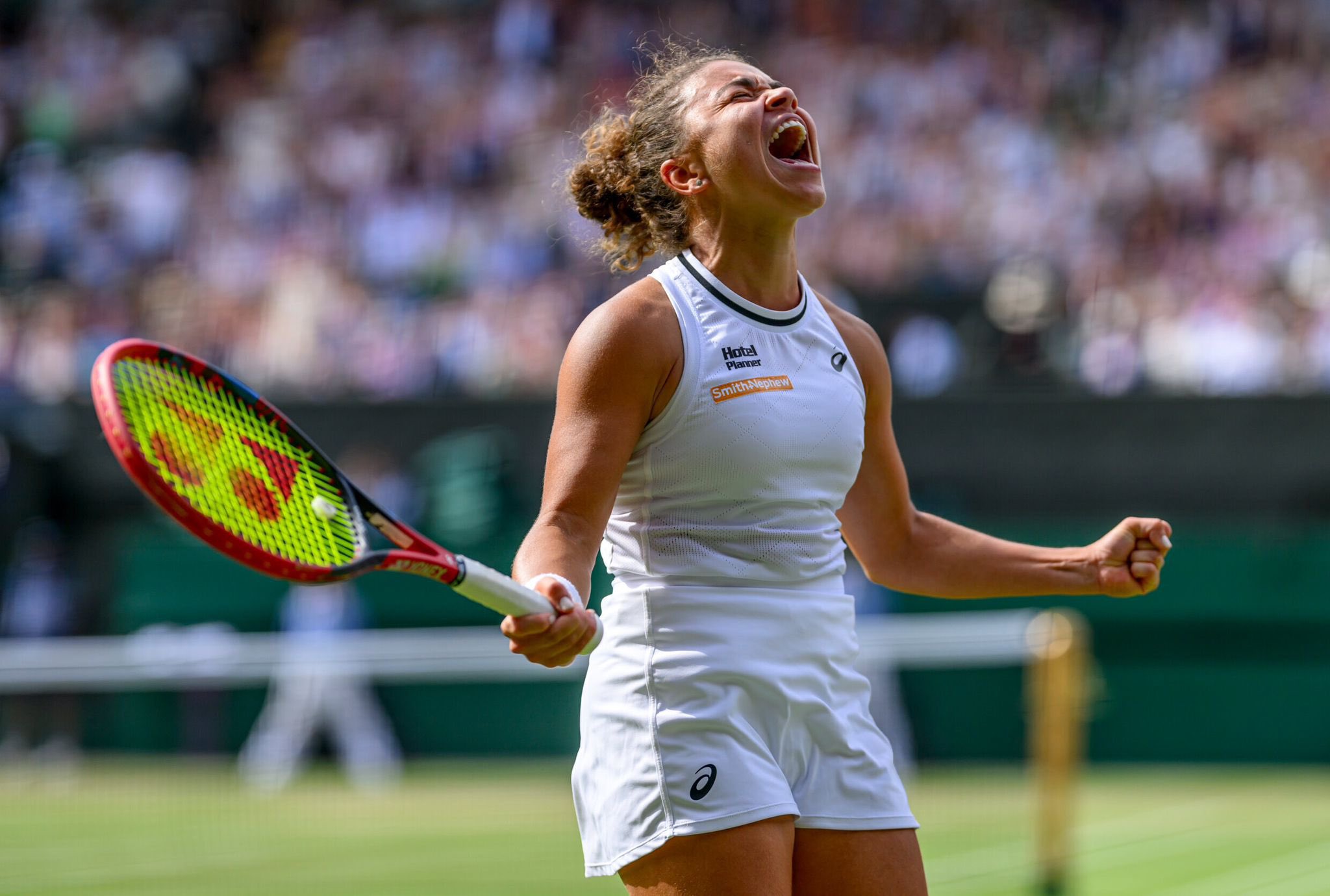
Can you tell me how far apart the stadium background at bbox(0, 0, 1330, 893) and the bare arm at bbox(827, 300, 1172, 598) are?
23.3 ft

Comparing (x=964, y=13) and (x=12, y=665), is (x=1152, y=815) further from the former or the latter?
(x=964, y=13)

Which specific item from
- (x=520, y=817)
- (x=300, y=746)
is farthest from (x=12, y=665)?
(x=520, y=817)

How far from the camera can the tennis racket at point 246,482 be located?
297 cm

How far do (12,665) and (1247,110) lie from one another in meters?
9.99

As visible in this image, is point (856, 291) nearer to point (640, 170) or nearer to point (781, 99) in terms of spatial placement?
point (640, 170)

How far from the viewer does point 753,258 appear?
365cm

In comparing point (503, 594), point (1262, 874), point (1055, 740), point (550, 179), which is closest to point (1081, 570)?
point (503, 594)

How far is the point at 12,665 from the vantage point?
37.3ft

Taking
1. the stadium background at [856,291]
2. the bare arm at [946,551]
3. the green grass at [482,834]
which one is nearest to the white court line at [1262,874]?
the green grass at [482,834]

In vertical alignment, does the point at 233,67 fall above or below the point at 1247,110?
above

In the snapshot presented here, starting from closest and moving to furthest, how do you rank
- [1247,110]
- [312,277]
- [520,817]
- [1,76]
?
[520,817]
[1247,110]
[312,277]
[1,76]

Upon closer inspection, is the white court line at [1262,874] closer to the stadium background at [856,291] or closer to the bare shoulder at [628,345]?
the stadium background at [856,291]

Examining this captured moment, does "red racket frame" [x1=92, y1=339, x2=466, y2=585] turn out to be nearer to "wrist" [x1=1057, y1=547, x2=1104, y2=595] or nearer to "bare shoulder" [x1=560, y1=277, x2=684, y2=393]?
"bare shoulder" [x1=560, y1=277, x2=684, y2=393]

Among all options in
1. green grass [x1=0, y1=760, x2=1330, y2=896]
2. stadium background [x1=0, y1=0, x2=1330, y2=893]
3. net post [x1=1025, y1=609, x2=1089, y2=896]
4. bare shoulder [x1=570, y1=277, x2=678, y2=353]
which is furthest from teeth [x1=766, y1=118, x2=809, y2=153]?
stadium background [x1=0, y1=0, x2=1330, y2=893]
